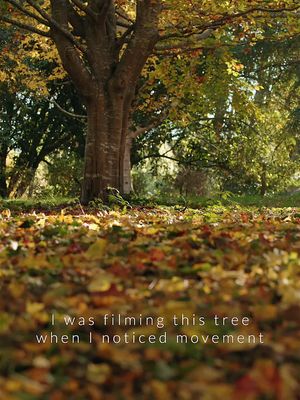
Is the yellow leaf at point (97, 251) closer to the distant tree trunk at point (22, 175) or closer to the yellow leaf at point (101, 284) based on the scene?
the yellow leaf at point (101, 284)

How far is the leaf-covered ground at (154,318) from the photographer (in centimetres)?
172

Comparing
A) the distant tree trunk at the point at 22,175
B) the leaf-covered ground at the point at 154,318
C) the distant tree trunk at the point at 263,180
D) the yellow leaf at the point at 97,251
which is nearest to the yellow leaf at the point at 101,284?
the leaf-covered ground at the point at 154,318

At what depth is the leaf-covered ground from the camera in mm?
1721

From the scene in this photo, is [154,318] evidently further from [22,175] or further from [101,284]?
[22,175]

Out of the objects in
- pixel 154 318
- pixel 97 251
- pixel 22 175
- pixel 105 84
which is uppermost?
pixel 105 84

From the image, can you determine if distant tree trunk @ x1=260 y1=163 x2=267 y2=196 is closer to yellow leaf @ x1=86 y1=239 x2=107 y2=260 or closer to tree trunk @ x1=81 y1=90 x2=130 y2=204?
tree trunk @ x1=81 y1=90 x2=130 y2=204

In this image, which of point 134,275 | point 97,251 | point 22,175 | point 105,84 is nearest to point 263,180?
point 22,175

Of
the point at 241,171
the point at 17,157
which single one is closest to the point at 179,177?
the point at 241,171

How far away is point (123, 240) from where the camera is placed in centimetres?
399

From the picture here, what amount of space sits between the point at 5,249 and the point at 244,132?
19.1 metres

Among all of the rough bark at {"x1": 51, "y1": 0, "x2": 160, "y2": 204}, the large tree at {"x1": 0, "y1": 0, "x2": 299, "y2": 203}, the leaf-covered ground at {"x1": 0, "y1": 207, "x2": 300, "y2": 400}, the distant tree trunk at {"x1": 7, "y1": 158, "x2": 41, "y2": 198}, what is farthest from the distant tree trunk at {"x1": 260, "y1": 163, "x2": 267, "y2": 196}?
the leaf-covered ground at {"x1": 0, "y1": 207, "x2": 300, "y2": 400}

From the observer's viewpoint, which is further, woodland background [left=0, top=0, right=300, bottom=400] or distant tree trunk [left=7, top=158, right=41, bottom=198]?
distant tree trunk [left=7, top=158, right=41, bottom=198]

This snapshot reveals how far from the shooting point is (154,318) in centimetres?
223

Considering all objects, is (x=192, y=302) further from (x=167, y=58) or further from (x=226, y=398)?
(x=167, y=58)
